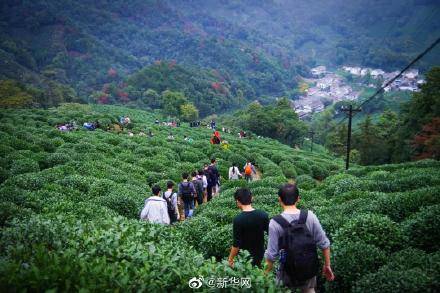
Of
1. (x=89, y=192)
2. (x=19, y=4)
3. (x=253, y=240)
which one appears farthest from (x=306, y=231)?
(x=19, y=4)

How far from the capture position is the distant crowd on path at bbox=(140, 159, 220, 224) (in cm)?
1074

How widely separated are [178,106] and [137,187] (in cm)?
8779

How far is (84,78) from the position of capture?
153 metres

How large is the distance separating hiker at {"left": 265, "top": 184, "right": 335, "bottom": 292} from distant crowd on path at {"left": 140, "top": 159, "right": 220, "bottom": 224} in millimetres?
5363

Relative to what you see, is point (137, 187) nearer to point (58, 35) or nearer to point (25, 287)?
point (25, 287)

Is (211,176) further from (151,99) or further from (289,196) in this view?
(151,99)

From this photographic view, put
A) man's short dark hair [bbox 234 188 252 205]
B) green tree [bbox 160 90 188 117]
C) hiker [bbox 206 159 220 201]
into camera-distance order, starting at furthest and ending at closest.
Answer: green tree [bbox 160 90 188 117]
hiker [bbox 206 159 220 201]
man's short dark hair [bbox 234 188 252 205]

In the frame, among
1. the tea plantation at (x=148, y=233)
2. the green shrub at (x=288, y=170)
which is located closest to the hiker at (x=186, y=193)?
the tea plantation at (x=148, y=233)

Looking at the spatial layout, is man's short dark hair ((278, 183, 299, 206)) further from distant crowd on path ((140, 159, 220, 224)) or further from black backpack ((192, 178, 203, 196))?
black backpack ((192, 178, 203, 196))

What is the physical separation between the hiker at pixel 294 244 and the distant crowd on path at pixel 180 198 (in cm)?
536

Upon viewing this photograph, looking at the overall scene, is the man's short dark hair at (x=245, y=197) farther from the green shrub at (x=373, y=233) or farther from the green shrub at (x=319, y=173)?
the green shrub at (x=319, y=173)

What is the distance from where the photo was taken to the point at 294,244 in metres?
5.45

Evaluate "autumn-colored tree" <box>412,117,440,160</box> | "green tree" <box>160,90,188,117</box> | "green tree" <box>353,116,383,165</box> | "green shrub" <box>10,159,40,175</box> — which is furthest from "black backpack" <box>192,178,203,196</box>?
"green tree" <box>160,90,188,117</box>

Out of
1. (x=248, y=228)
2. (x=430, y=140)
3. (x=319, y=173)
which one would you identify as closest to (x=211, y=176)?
(x=248, y=228)
